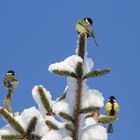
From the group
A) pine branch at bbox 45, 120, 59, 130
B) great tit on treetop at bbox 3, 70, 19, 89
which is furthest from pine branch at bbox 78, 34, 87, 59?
great tit on treetop at bbox 3, 70, 19, 89

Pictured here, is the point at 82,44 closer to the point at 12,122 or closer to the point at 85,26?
the point at 12,122

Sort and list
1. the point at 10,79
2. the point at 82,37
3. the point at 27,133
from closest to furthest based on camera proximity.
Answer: the point at 82,37, the point at 27,133, the point at 10,79

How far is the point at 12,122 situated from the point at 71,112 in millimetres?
570

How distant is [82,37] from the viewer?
4.48 m

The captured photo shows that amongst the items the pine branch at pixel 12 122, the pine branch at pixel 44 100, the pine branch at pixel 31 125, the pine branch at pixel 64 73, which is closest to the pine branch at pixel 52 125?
the pine branch at pixel 31 125

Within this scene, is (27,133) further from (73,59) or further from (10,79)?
(10,79)

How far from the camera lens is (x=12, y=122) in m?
4.74

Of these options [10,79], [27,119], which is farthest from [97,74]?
[10,79]

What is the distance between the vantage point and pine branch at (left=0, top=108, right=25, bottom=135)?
4.68 meters

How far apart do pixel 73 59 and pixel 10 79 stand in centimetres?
478

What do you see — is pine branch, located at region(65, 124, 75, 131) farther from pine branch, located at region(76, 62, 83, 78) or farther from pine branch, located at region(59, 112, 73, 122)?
pine branch, located at region(76, 62, 83, 78)

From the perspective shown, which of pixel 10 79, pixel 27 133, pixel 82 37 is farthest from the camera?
pixel 10 79

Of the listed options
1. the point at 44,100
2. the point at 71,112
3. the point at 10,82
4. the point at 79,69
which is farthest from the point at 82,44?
the point at 10,82

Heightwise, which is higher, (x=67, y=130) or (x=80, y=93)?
(x=80, y=93)
